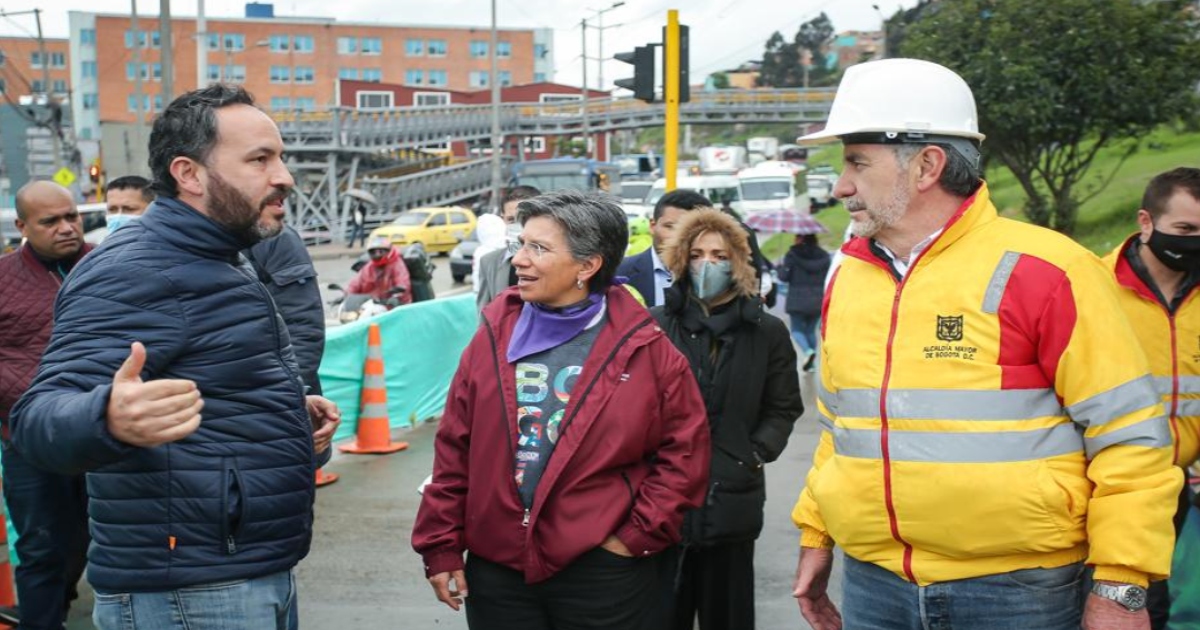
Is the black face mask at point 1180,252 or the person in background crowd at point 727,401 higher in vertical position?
the black face mask at point 1180,252

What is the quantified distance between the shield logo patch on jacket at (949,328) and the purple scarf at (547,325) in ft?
3.95

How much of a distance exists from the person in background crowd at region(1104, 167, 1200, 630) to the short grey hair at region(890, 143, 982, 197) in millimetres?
1352

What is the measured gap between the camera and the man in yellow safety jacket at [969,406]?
2883 millimetres

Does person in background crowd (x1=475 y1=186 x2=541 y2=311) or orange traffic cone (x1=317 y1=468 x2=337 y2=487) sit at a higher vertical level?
person in background crowd (x1=475 y1=186 x2=541 y2=311)

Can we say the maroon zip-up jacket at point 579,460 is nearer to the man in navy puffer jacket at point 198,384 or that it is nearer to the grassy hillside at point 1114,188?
the man in navy puffer jacket at point 198,384

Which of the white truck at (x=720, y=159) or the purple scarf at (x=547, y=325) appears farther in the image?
the white truck at (x=720, y=159)

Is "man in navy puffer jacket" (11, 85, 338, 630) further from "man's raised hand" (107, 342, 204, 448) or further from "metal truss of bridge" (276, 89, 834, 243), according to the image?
"metal truss of bridge" (276, 89, 834, 243)

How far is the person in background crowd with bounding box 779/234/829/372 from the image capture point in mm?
13578

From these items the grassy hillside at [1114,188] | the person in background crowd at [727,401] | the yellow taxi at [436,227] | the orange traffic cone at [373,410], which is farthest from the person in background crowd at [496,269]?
the yellow taxi at [436,227]

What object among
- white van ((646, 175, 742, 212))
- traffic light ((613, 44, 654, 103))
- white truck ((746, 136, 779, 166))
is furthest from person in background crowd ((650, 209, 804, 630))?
white truck ((746, 136, 779, 166))

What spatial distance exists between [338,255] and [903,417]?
132ft

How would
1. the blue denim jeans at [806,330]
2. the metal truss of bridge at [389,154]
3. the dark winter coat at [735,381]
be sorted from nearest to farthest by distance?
the dark winter coat at [735,381], the blue denim jeans at [806,330], the metal truss of bridge at [389,154]

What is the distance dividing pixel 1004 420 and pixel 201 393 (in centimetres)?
194

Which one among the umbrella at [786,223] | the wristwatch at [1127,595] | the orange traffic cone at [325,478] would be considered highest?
the umbrella at [786,223]
